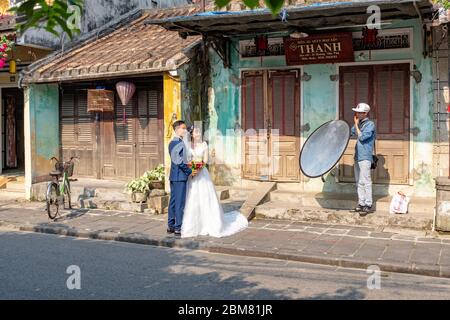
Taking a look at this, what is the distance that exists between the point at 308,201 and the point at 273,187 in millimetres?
1114

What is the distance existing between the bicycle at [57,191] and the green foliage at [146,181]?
4.45ft

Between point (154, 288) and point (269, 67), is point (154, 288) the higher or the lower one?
the lower one

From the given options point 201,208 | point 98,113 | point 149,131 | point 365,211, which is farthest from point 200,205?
point 98,113

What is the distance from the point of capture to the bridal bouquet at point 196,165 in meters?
9.12

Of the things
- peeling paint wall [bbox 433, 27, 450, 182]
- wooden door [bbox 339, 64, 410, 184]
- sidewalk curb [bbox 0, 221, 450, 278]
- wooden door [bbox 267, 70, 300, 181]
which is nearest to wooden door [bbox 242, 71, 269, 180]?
wooden door [bbox 267, 70, 300, 181]

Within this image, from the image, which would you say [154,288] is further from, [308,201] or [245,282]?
[308,201]

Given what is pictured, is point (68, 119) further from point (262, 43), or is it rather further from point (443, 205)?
point (443, 205)

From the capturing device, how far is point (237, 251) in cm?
827

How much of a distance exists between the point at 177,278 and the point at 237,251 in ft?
5.74


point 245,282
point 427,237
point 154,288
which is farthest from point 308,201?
point 154,288

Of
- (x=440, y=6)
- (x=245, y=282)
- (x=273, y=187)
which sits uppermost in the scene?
(x=440, y=6)

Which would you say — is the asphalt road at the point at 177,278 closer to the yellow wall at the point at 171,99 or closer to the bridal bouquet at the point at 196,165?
the bridal bouquet at the point at 196,165

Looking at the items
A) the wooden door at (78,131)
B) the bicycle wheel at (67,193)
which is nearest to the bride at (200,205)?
the bicycle wheel at (67,193)

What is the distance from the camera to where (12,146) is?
16969 millimetres
